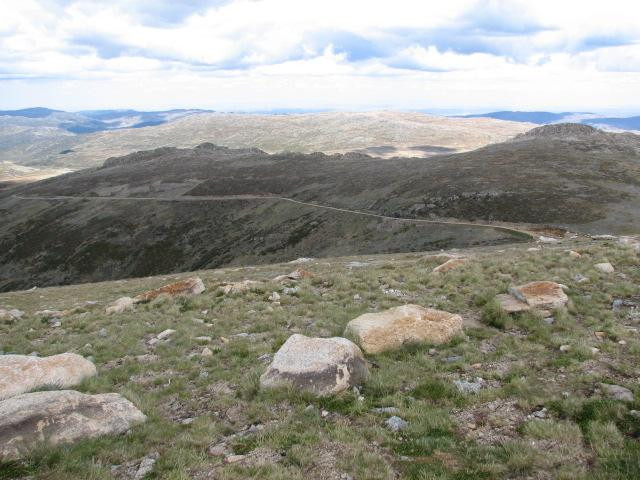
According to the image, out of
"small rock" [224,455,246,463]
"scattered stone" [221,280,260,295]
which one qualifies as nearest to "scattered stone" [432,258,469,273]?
"scattered stone" [221,280,260,295]

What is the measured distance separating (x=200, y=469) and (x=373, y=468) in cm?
383

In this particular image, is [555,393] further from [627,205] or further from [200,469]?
[627,205]

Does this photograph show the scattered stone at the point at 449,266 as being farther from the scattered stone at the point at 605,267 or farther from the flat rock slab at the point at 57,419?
the flat rock slab at the point at 57,419

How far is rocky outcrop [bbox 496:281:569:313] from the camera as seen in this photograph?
19375 mm

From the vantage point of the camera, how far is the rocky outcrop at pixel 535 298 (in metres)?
19.4

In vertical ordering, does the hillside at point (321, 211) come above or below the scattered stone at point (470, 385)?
below

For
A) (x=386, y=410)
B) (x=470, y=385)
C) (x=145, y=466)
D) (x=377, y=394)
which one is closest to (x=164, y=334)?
(x=145, y=466)

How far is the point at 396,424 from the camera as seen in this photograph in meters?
11.5

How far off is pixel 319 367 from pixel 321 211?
105272mm

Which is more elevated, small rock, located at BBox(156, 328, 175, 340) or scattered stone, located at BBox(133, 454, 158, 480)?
scattered stone, located at BBox(133, 454, 158, 480)

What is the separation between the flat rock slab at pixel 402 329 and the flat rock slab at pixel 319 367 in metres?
2.05

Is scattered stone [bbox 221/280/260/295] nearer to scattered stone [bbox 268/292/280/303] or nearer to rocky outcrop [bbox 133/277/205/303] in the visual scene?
rocky outcrop [bbox 133/277/205/303]

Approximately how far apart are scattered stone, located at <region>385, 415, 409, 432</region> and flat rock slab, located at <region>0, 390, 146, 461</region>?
21.6 ft

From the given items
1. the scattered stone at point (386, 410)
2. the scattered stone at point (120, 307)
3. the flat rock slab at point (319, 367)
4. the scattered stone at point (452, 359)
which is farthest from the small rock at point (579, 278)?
the scattered stone at point (120, 307)
